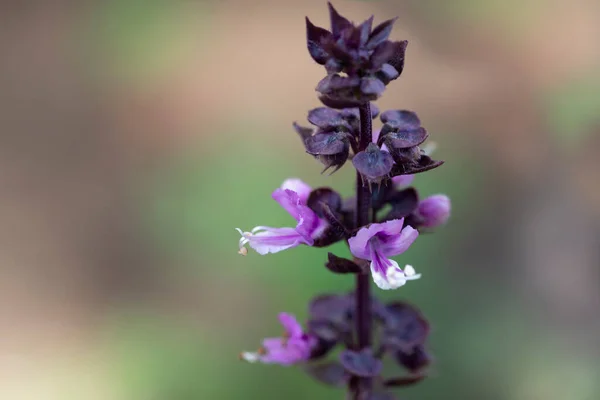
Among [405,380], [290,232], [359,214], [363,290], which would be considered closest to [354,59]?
[359,214]

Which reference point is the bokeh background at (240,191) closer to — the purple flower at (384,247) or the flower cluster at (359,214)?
the flower cluster at (359,214)

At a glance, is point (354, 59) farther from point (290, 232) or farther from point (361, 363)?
point (361, 363)

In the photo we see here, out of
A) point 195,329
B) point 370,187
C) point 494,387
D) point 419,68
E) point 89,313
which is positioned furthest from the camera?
point 419,68

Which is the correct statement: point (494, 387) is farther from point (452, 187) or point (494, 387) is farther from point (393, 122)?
point (393, 122)

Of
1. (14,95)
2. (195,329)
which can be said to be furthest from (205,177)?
(14,95)

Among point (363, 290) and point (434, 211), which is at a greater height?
point (434, 211)

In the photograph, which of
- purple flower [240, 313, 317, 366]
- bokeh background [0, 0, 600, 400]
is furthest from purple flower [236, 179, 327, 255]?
bokeh background [0, 0, 600, 400]
